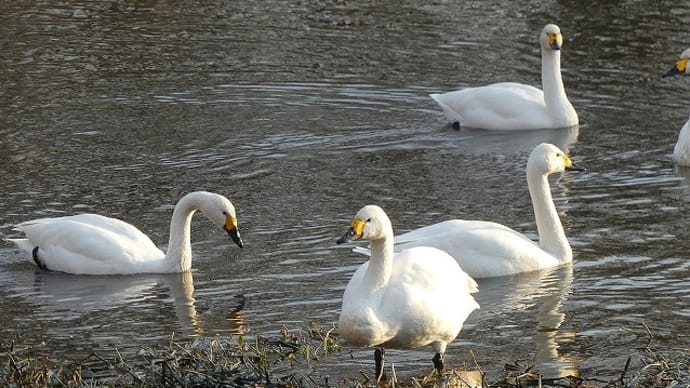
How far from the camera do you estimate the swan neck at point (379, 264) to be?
8266 millimetres

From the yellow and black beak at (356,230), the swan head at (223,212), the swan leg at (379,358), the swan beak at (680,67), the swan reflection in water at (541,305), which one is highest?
the yellow and black beak at (356,230)

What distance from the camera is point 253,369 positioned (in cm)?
820

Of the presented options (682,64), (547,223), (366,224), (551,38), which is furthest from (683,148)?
(366,224)

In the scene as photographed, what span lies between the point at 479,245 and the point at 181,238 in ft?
7.47

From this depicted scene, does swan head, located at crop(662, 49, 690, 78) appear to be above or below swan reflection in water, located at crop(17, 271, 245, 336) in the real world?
above

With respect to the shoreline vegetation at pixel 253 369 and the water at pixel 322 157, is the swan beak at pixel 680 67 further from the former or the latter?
the shoreline vegetation at pixel 253 369

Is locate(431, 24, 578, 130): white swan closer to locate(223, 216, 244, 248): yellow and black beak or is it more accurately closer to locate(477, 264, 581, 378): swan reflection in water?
locate(477, 264, 581, 378): swan reflection in water

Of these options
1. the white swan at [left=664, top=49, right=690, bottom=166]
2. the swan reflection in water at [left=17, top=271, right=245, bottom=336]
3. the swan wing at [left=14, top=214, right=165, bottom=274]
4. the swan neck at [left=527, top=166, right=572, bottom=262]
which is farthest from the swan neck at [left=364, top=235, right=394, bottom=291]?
the white swan at [left=664, top=49, right=690, bottom=166]

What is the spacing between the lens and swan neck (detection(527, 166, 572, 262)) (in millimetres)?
11328

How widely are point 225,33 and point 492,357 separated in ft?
37.3

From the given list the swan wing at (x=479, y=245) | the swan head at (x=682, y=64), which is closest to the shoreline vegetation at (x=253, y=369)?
the swan wing at (x=479, y=245)

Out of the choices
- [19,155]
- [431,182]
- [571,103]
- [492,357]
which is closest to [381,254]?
[492,357]

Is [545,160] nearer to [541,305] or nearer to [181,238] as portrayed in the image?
[541,305]

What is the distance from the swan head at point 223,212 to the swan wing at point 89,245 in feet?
1.97
